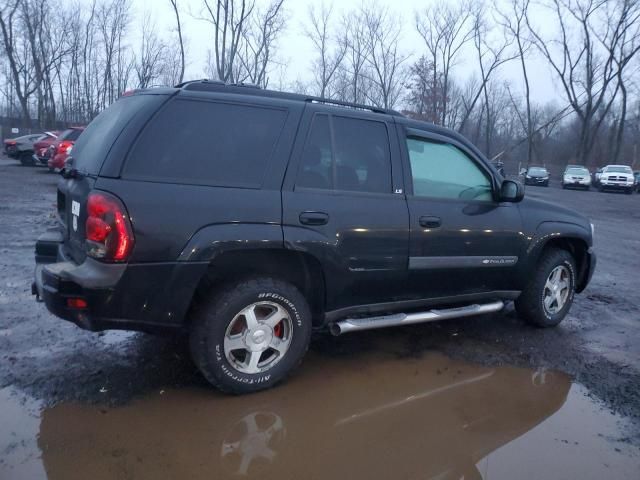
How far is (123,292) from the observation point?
3123 millimetres

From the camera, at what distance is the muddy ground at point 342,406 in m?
2.89

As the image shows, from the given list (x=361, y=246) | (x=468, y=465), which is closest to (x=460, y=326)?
(x=361, y=246)

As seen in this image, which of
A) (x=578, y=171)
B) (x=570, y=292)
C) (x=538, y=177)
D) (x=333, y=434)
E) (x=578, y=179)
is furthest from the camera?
(x=538, y=177)

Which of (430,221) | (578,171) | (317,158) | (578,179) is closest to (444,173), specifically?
(430,221)

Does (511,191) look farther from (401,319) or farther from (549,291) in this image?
(401,319)

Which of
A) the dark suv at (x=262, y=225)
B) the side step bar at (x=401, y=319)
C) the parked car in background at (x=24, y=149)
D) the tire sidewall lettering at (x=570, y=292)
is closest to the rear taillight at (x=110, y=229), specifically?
the dark suv at (x=262, y=225)

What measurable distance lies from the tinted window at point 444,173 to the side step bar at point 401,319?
922mm

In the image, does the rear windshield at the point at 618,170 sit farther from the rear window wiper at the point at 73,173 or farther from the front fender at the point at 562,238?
the rear window wiper at the point at 73,173

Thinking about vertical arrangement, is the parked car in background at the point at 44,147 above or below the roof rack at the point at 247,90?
above

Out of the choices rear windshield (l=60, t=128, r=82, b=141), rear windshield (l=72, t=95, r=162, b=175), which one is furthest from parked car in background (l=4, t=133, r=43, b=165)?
rear windshield (l=72, t=95, r=162, b=175)

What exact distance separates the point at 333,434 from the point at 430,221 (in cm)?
177

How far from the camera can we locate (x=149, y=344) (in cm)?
434

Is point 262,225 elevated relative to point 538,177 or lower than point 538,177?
lower

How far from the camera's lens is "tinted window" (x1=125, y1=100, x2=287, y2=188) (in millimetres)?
3248
